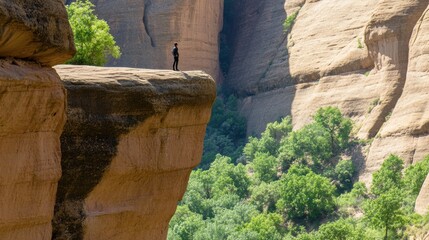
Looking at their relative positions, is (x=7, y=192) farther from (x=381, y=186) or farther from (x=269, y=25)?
(x=269, y=25)

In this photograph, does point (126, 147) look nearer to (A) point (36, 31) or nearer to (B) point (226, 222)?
(A) point (36, 31)

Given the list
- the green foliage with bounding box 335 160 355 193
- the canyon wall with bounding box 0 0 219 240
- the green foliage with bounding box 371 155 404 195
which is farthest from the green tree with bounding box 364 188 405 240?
the canyon wall with bounding box 0 0 219 240

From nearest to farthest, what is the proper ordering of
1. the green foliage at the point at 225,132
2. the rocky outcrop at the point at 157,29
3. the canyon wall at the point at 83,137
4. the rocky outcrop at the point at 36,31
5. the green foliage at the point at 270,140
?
the rocky outcrop at the point at 36,31, the canyon wall at the point at 83,137, the green foliage at the point at 270,140, the green foliage at the point at 225,132, the rocky outcrop at the point at 157,29

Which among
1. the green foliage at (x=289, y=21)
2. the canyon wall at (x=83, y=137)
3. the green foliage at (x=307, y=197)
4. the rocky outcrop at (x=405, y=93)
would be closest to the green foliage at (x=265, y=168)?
the green foliage at (x=307, y=197)

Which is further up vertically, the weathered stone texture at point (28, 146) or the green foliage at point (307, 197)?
the weathered stone texture at point (28, 146)

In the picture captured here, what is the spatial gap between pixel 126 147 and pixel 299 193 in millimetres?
35442

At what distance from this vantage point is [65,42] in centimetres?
1409

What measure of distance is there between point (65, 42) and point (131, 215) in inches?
121

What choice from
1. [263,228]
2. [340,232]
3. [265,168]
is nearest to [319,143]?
[265,168]

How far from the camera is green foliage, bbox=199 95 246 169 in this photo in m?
63.4

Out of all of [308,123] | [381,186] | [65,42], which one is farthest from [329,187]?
[65,42]

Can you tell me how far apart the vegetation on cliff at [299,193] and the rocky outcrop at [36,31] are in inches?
1163

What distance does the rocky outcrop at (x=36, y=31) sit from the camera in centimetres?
1309

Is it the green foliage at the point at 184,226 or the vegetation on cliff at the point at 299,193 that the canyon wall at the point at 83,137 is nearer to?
the vegetation on cliff at the point at 299,193
